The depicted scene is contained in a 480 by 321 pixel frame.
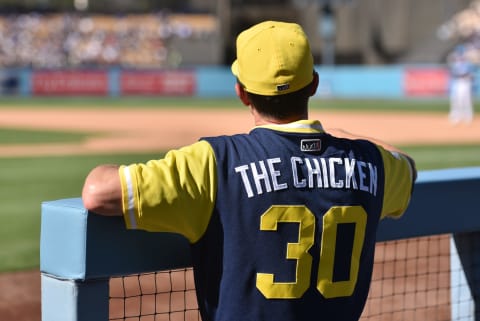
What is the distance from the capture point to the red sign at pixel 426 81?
36.4 metres

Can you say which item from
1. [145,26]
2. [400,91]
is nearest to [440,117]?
[400,91]

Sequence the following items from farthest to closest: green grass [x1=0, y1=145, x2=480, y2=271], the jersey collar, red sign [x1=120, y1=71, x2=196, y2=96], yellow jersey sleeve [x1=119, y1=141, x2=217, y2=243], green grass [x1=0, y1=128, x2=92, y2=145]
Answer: red sign [x1=120, y1=71, x2=196, y2=96] < green grass [x1=0, y1=128, x2=92, y2=145] < green grass [x1=0, y1=145, x2=480, y2=271] < the jersey collar < yellow jersey sleeve [x1=119, y1=141, x2=217, y2=243]

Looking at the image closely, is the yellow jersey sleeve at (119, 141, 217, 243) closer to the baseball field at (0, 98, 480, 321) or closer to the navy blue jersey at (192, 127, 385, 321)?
the navy blue jersey at (192, 127, 385, 321)

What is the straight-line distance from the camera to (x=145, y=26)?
45000 millimetres

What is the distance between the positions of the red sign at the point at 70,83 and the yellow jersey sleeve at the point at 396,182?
34301 millimetres

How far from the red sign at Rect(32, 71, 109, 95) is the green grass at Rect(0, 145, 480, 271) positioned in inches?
874

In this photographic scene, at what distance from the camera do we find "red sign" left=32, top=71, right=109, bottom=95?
118ft

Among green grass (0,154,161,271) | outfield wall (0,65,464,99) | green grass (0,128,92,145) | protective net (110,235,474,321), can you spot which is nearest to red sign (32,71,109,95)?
outfield wall (0,65,464,99)

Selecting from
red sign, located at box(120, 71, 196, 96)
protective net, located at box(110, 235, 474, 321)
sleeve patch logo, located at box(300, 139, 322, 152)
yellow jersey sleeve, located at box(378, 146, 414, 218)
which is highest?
sleeve patch logo, located at box(300, 139, 322, 152)

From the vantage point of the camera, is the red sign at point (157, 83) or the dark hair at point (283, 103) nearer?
the dark hair at point (283, 103)

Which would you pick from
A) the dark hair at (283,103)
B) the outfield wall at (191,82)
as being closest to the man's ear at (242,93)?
the dark hair at (283,103)

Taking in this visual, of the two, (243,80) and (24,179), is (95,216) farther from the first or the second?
(24,179)

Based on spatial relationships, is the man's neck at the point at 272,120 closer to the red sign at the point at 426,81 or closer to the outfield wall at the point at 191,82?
the outfield wall at the point at 191,82

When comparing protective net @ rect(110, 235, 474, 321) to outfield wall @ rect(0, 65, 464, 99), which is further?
outfield wall @ rect(0, 65, 464, 99)
